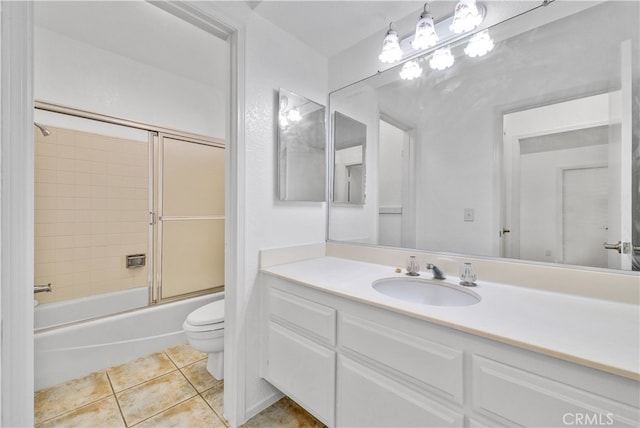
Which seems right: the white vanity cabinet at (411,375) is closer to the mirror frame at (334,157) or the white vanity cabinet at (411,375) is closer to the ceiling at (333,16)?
the mirror frame at (334,157)

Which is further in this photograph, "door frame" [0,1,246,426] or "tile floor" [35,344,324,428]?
"tile floor" [35,344,324,428]

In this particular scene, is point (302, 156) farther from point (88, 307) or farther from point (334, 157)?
point (88, 307)

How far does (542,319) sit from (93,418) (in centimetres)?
220

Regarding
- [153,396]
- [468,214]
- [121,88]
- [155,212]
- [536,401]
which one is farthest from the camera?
[155,212]

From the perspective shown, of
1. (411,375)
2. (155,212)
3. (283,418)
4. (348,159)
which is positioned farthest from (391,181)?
(155,212)

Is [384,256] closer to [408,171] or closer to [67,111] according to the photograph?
[408,171]

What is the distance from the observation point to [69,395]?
163 centimetres

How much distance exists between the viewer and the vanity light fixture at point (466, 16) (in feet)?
4.03

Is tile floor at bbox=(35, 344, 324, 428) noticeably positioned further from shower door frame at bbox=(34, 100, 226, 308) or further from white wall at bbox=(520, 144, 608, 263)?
white wall at bbox=(520, 144, 608, 263)

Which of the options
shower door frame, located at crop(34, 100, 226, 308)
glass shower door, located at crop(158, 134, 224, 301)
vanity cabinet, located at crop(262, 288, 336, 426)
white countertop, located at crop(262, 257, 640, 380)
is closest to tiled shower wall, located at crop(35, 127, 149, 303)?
shower door frame, located at crop(34, 100, 226, 308)

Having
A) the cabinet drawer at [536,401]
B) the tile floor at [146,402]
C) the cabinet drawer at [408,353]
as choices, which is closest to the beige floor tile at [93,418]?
the tile floor at [146,402]

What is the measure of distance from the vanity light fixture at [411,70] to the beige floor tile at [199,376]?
2320mm

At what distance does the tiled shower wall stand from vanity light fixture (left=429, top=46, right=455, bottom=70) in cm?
229

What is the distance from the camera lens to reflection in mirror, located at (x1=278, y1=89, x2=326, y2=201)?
1.62 m
